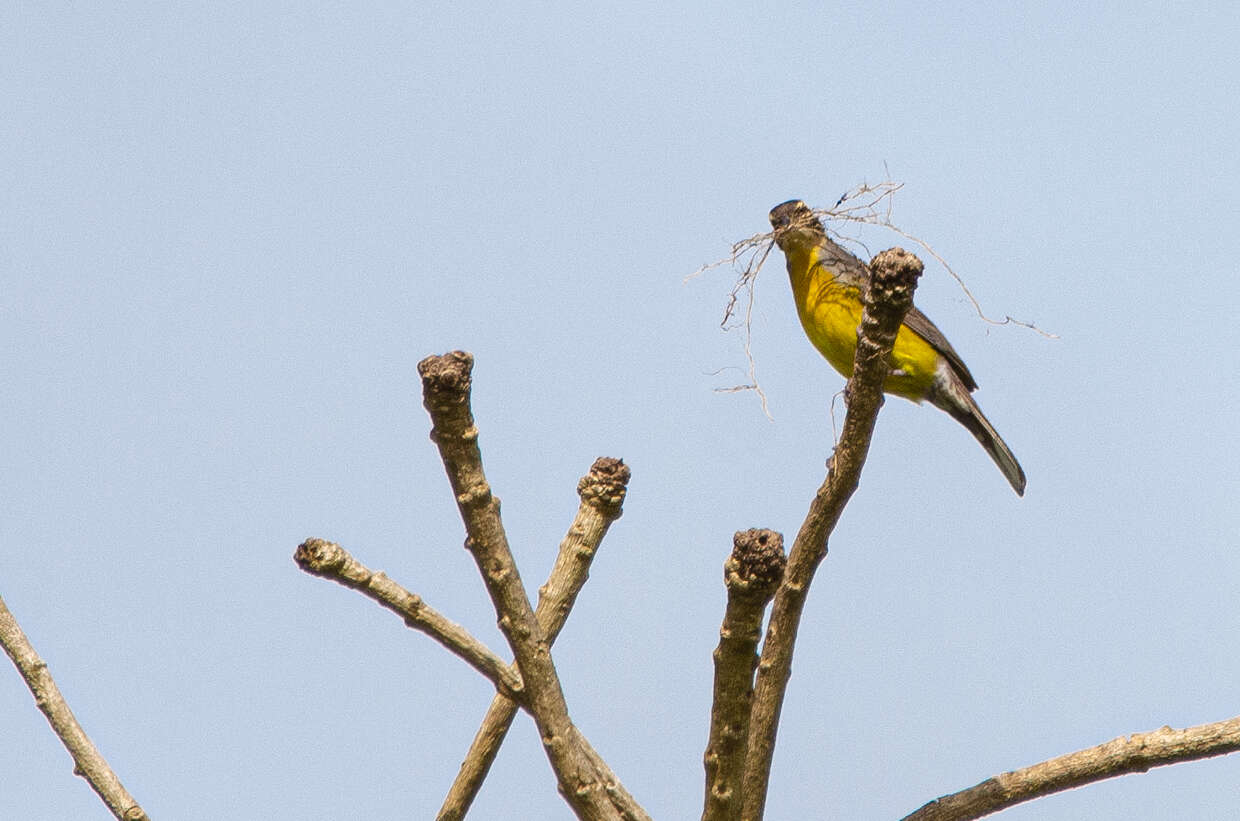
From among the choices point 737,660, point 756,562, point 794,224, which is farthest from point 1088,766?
point 794,224

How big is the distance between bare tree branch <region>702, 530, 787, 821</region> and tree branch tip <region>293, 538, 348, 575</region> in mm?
942

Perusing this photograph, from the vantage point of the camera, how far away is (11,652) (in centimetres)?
386

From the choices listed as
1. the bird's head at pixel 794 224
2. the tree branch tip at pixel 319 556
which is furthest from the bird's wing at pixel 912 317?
the tree branch tip at pixel 319 556

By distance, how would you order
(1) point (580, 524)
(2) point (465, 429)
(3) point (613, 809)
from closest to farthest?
(2) point (465, 429), (3) point (613, 809), (1) point (580, 524)

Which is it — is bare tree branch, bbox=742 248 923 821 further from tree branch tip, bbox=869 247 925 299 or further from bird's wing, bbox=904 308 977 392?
bird's wing, bbox=904 308 977 392

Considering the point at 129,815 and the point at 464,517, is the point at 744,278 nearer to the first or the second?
the point at 464,517

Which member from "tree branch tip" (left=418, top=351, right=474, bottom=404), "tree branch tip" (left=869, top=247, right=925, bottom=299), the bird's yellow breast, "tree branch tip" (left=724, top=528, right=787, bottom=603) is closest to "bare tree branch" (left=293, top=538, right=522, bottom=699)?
"tree branch tip" (left=418, top=351, right=474, bottom=404)

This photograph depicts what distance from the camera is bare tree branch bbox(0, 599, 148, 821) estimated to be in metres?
3.74

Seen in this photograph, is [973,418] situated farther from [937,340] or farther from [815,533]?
[815,533]

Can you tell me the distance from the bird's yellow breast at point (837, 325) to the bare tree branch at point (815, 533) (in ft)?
11.1

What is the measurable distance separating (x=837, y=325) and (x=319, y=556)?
4.66m

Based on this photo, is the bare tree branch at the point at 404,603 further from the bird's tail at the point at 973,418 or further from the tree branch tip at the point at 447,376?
the bird's tail at the point at 973,418

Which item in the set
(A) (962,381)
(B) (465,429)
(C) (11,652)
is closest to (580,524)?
(B) (465,429)

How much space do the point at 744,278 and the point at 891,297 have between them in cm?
241
